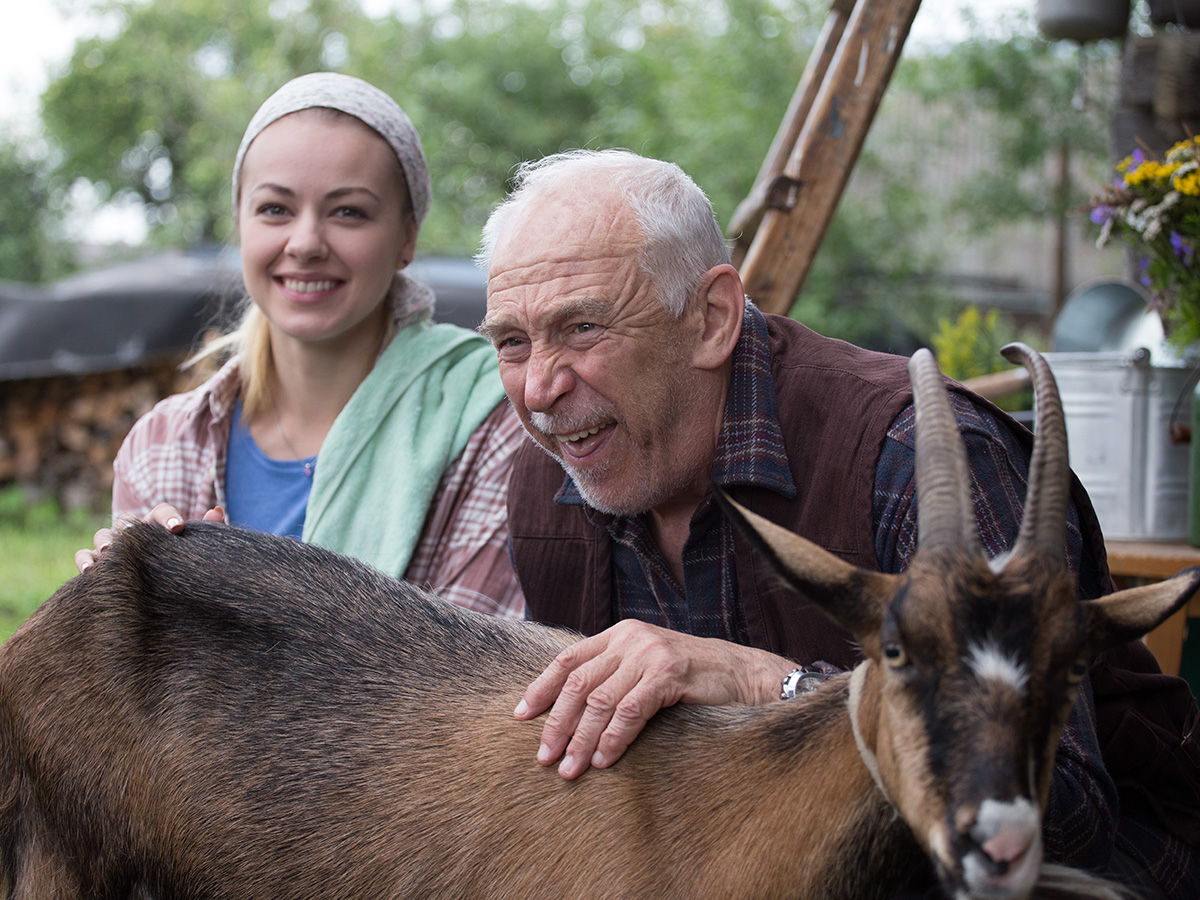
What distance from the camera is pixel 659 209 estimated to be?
235cm

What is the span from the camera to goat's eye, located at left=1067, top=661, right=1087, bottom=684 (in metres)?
1.53

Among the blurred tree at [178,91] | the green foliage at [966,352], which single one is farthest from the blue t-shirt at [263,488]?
the blurred tree at [178,91]

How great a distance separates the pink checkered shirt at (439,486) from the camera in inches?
119

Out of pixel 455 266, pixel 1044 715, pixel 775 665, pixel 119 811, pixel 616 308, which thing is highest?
pixel 616 308

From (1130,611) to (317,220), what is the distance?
2300mm

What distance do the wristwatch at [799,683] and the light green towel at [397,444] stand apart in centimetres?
135

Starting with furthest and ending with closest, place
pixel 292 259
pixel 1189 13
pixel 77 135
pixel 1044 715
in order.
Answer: pixel 77 135 < pixel 1189 13 < pixel 292 259 < pixel 1044 715

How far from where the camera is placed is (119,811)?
217cm

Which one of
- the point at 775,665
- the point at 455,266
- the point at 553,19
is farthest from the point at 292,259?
the point at 553,19

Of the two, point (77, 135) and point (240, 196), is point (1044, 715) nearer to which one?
point (240, 196)

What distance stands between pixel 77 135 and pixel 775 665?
1138 inches

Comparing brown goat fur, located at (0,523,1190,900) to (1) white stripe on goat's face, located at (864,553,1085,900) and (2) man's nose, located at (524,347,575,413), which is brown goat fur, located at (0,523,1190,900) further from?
(2) man's nose, located at (524,347,575,413)

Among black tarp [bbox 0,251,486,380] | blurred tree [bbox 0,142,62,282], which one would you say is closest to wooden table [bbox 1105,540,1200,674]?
black tarp [bbox 0,251,486,380]

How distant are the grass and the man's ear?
4.22 metres
